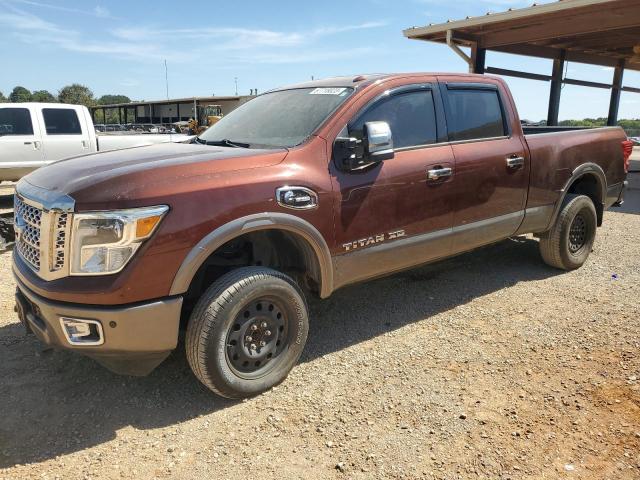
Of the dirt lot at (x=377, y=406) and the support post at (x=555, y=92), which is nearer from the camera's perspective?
the dirt lot at (x=377, y=406)

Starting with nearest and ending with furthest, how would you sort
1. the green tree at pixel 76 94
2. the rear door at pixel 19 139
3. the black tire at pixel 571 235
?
the black tire at pixel 571 235 < the rear door at pixel 19 139 < the green tree at pixel 76 94

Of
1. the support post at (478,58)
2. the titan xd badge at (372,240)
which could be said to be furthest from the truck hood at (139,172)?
the support post at (478,58)

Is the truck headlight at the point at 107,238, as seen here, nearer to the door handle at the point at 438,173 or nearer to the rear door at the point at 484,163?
the door handle at the point at 438,173

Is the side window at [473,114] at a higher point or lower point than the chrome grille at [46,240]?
higher

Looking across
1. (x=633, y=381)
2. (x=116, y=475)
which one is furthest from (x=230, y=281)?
(x=633, y=381)

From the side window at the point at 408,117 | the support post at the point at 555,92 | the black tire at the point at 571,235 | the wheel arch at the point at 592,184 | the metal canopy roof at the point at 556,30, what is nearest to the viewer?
the side window at the point at 408,117

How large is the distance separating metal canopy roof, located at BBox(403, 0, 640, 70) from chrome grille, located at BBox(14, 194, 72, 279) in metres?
10.8

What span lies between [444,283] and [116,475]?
3603 mm

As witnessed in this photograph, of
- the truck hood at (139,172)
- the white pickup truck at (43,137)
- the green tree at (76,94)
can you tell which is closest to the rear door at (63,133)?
the white pickup truck at (43,137)

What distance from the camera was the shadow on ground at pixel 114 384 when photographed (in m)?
2.83

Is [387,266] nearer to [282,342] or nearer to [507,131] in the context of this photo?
[282,342]

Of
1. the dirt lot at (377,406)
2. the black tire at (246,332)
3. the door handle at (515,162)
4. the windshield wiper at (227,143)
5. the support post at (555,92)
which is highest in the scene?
the support post at (555,92)

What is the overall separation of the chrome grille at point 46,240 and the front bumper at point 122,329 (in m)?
0.17

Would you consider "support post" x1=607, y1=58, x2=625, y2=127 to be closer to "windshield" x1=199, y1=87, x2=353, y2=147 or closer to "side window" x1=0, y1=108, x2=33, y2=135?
"windshield" x1=199, y1=87, x2=353, y2=147
